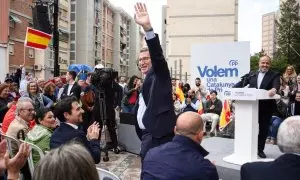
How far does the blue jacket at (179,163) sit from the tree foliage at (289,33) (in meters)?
43.6

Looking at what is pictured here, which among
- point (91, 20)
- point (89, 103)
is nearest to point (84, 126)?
point (89, 103)

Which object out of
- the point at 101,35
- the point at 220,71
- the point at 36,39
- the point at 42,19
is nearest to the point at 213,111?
the point at 220,71

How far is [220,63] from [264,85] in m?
5.42

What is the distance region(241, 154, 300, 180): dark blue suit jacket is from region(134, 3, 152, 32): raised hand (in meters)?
1.55

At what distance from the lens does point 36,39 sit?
10.7 m

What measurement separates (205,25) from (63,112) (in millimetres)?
27049

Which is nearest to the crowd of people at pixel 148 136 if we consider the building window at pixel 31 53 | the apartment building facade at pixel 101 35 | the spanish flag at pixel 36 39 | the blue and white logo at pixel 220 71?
the blue and white logo at pixel 220 71

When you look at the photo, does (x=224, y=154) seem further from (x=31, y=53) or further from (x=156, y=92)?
(x=31, y=53)

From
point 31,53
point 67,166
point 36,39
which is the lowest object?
point 67,166

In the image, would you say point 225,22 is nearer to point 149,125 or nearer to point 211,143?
point 211,143

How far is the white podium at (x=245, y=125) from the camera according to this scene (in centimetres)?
544

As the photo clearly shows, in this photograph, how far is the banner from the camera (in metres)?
10.7

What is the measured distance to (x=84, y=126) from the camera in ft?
27.2

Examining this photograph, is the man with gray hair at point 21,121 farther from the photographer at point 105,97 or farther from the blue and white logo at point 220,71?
the blue and white logo at point 220,71
